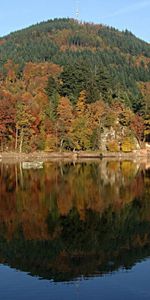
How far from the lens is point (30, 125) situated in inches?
3248

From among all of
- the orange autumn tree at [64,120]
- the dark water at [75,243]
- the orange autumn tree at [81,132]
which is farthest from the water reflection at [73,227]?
the orange autumn tree at [81,132]

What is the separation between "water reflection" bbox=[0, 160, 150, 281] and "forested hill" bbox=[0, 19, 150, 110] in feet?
292

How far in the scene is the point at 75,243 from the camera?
19.1 metres

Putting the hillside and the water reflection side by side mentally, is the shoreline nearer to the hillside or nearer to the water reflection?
the hillside

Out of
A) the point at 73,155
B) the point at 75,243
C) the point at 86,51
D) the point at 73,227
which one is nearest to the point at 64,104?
the point at 73,155

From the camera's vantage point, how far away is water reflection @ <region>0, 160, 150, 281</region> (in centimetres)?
1636

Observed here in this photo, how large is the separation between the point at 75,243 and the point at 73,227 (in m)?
3.01

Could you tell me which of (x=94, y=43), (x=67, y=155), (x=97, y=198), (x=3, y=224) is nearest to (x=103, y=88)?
(x=67, y=155)

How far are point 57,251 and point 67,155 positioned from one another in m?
64.5

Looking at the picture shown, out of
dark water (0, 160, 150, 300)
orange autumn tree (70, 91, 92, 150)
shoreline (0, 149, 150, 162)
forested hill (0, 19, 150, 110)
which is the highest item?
forested hill (0, 19, 150, 110)

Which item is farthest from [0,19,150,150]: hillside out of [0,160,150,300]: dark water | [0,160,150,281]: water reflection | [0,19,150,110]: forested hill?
[0,160,150,300]: dark water

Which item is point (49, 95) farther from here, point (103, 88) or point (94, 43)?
point (94, 43)

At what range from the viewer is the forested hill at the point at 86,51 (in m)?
138

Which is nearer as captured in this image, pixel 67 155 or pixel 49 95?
pixel 67 155
